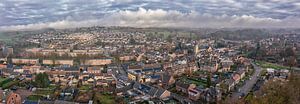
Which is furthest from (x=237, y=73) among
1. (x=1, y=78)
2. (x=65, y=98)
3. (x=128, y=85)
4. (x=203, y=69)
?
(x=1, y=78)

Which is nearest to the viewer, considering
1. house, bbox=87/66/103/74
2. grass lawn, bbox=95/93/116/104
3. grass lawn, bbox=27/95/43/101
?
grass lawn, bbox=95/93/116/104

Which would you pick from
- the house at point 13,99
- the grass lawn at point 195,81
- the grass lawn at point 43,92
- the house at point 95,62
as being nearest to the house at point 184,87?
the grass lawn at point 195,81

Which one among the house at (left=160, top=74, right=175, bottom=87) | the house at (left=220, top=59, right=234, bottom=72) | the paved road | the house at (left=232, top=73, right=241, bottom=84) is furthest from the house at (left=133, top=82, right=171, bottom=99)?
the house at (left=220, top=59, right=234, bottom=72)

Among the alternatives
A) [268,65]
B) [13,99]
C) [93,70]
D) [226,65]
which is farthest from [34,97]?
[268,65]

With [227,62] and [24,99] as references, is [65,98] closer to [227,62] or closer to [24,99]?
[24,99]

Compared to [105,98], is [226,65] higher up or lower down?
higher up

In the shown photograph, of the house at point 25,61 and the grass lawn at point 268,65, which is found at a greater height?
the house at point 25,61

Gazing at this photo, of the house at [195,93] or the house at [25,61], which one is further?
the house at [25,61]

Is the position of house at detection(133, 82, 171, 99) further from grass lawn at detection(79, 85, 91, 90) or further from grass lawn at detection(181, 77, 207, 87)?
grass lawn at detection(181, 77, 207, 87)

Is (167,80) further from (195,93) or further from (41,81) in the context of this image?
(41,81)

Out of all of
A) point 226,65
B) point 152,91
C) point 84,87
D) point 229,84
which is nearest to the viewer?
point 152,91

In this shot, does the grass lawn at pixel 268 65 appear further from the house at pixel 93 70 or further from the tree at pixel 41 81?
the tree at pixel 41 81

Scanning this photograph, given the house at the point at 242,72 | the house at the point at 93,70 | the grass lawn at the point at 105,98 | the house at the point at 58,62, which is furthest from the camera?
the house at the point at 58,62
